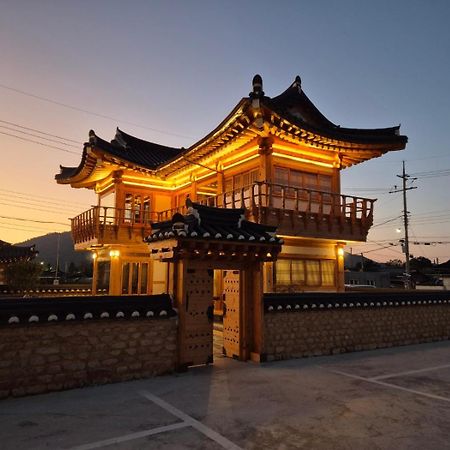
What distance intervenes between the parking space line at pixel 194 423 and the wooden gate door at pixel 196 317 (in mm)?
1870

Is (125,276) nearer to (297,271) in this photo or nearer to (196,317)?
(297,271)

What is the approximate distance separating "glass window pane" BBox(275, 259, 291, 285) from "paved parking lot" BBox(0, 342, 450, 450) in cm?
600

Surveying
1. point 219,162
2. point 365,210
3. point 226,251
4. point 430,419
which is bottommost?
point 430,419

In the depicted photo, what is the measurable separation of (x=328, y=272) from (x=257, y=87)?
8331mm

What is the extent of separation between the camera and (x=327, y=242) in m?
16.0

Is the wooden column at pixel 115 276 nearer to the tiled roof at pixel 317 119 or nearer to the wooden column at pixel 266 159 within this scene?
the wooden column at pixel 266 159

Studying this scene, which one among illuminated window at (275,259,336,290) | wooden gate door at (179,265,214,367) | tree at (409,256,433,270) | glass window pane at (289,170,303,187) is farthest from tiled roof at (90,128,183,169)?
tree at (409,256,433,270)

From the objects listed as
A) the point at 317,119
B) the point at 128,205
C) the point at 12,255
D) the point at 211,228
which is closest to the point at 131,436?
the point at 211,228

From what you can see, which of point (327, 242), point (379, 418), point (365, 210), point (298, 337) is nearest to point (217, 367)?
point (298, 337)

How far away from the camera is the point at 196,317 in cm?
898

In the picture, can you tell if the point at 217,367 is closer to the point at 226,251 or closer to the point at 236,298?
the point at 236,298

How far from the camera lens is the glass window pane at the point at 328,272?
Answer: 16.0 meters

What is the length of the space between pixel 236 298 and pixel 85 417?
4.93m

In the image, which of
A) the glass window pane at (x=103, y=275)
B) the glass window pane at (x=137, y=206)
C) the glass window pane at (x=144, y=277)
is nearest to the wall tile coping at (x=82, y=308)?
the glass window pane at (x=144, y=277)
